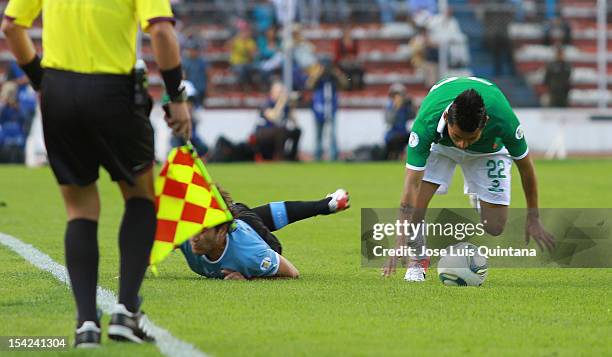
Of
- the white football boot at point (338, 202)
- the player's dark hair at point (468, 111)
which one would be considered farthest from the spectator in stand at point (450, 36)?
the player's dark hair at point (468, 111)

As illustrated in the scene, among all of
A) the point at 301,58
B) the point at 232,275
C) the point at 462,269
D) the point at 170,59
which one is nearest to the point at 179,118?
the point at 170,59

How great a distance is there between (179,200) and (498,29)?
23.5 metres

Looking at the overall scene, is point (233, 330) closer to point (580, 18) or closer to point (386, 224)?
point (386, 224)

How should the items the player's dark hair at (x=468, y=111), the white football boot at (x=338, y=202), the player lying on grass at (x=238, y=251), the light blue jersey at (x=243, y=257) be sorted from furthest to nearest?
the white football boot at (x=338, y=202) < the light blue jersey at (x=243, y=257) < the player lying on grass at (x=238, y=251) < the player's dark hair at (x=468, y=111)

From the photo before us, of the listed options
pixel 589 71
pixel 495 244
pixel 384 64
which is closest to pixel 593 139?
pixel 589 71

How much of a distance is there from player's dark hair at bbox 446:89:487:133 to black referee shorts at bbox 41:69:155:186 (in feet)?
8.59

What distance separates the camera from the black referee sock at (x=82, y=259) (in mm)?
5738

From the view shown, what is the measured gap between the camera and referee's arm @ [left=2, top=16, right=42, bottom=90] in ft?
19.5

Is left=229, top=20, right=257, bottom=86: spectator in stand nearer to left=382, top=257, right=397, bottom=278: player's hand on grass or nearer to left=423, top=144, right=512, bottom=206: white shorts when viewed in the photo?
left=423, top=144, right=512, bottom=206: white shorts

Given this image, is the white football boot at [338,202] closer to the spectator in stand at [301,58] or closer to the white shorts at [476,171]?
the white shorts at [476,171]

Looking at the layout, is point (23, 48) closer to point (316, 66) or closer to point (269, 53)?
point (316, 66)

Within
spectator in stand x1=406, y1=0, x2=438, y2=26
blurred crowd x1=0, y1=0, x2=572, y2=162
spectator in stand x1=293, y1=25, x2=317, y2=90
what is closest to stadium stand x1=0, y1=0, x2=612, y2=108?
blurred crowd x1=0, y1=0, x2=572, y2=162

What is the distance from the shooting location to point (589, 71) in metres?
30.2

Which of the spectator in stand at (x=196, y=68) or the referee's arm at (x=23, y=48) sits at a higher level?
the referee's arm at (x=23, y=48)
